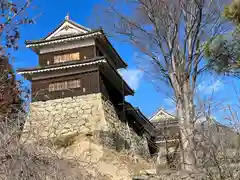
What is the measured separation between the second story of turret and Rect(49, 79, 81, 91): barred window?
105cm

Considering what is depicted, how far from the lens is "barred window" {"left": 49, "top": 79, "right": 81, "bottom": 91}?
713 inches

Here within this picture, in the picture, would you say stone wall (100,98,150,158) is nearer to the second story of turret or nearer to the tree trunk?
the second story of turret

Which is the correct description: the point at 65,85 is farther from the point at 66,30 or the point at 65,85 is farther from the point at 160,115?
the point at 160,115

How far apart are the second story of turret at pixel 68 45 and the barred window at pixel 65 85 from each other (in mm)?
1051

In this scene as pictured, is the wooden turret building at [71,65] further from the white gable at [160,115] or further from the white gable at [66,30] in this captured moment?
the white gable at [160,115]

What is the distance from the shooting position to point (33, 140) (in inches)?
198

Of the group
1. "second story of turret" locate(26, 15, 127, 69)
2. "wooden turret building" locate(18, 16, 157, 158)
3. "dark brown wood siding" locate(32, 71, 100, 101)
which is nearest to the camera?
"wooden turret building" locate(18, 16, 157, 158)

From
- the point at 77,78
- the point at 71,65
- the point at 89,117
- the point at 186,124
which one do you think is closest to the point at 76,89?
the point at 77,78

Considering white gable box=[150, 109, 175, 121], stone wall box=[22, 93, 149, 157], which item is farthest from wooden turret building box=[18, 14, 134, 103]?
white gable box=[150, 109, 175, 121]

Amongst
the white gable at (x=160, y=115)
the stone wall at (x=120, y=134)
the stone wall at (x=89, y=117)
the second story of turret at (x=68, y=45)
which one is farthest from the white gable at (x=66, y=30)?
the white gable at (x=160, y=115)

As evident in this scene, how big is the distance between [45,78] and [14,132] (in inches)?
550

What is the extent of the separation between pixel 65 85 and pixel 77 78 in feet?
2.47

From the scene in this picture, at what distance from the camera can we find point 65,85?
1825 centimetres

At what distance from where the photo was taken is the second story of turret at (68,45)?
1839 cm
